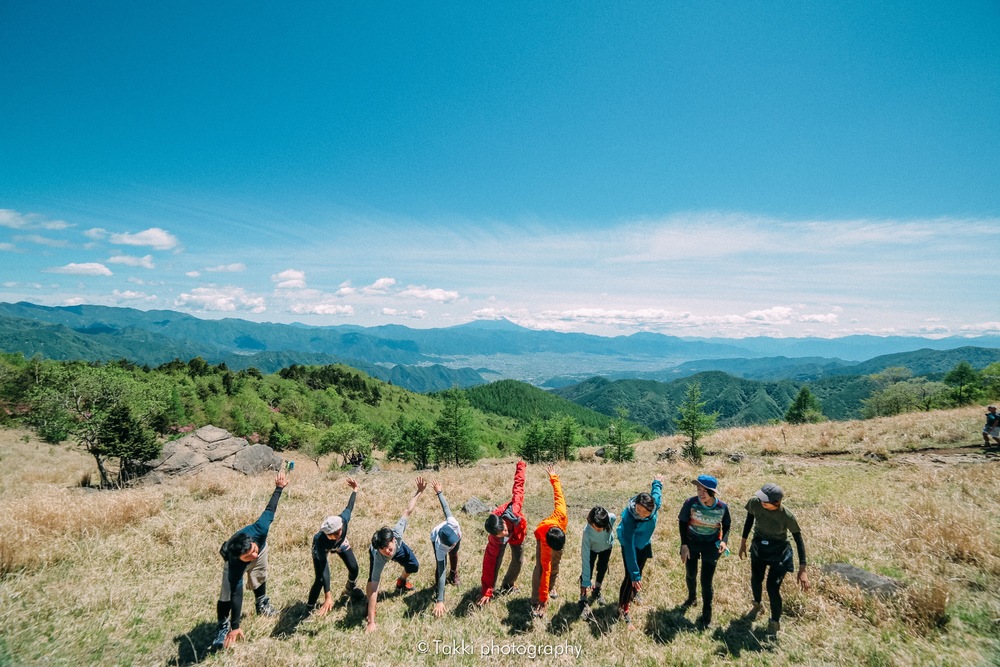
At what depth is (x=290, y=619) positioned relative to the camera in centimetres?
673

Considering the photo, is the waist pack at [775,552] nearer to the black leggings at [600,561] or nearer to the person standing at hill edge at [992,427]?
the black leggings at [600,561]

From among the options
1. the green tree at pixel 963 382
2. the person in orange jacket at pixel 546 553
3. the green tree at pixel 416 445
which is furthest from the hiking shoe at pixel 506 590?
the green tree at pixel 963 382

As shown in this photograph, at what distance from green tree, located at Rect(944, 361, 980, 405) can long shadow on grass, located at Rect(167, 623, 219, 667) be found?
6809 centimetres

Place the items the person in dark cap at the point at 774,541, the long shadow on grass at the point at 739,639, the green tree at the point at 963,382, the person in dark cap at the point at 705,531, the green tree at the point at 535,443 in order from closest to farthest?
the long shadow on grass at the point at 739,639, the person in dark cap at the point at 774,541, the person in dark cap at the point at 705,531, the green tree at the point at 535,443, the green tree at the point at 963,382

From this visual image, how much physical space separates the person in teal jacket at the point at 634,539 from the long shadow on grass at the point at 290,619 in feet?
18.4

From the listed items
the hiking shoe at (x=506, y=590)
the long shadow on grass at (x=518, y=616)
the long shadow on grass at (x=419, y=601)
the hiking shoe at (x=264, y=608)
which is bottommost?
the long shadow on grass at (x=419, y=601)

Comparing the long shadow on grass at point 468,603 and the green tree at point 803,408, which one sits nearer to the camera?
the long shadow on grass at point 468,603

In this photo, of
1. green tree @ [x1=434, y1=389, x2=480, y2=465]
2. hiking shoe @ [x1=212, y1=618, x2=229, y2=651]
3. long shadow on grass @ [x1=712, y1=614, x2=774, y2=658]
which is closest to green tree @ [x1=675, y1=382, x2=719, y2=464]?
long shadow on grass @ [x1=712, y1=614, x2=774, y2=658]

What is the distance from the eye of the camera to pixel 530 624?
21.5 feet

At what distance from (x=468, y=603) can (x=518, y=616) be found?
3.13ft

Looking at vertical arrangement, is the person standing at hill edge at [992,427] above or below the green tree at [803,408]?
above

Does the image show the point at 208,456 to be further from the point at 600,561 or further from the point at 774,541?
the point at 774,541

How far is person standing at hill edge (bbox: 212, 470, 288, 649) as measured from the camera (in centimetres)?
564

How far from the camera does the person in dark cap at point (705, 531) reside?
6281 millimetres
